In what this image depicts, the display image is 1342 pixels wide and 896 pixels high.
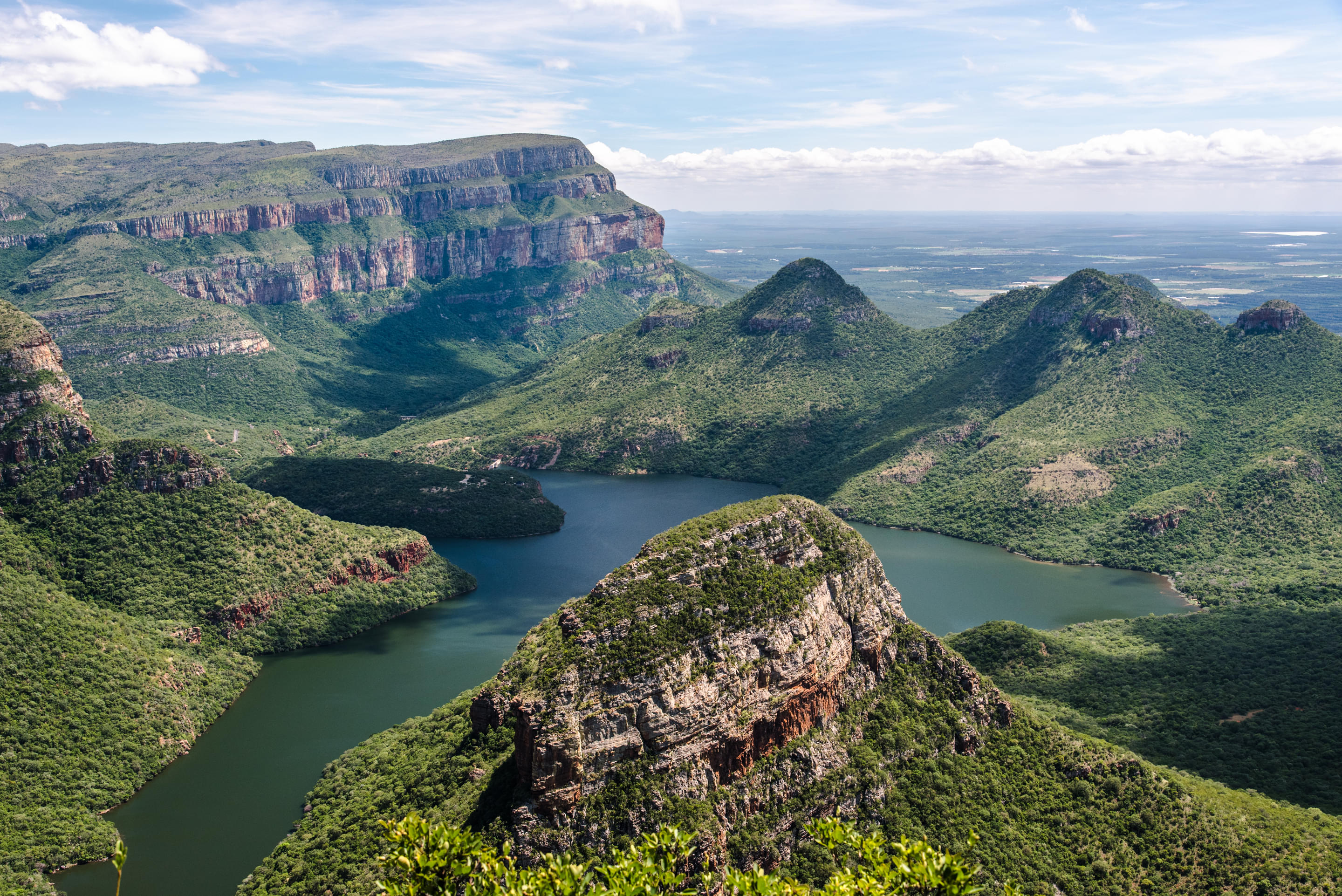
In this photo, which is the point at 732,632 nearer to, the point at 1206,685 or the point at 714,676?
the point at 714,676


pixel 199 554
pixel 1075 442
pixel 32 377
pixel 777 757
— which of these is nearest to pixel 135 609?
pixel 199 554

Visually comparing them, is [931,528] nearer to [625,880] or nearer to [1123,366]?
[1123,366]

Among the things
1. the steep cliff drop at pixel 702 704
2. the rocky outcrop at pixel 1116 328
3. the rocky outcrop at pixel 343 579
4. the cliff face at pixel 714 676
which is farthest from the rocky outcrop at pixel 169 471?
the rocky outcrop at pixel 1116 328

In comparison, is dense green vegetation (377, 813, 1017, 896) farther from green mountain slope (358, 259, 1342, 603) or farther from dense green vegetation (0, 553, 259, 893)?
green mountain slope (358, 259, 1342, 603)

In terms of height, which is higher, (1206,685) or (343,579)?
(343,579)

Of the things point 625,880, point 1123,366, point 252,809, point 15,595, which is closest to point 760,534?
point 625,880

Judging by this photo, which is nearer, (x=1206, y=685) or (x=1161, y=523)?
(x=1206, y=685)

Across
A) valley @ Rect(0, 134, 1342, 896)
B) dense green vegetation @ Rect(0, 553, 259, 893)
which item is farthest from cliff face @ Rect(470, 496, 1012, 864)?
dense green vegetation @ Rect(0, 553, 259, 893)
